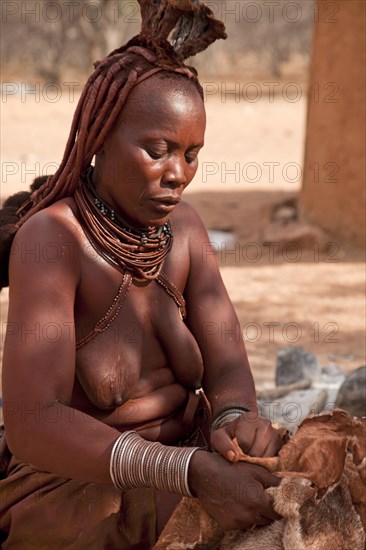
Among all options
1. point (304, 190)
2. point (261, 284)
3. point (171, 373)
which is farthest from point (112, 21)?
point (171, 373)

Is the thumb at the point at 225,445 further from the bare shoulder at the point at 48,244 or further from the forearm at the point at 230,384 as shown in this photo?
the bare shoulder at the point at 48,244

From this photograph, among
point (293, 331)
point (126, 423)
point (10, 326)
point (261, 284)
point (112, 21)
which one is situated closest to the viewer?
point (10, 326)

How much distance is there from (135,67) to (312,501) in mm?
1172

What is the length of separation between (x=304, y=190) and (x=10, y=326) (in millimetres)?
6655

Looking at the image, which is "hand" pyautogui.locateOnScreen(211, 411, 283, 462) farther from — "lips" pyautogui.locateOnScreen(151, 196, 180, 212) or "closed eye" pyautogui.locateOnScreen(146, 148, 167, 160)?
"closed eye" pyautogui.locateOnScreen(146, 148, 167, 160)

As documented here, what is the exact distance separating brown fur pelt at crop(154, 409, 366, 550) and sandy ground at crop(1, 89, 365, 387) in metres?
2.73

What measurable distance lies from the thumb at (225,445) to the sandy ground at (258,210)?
2.73 m

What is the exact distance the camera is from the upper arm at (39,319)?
2.55m

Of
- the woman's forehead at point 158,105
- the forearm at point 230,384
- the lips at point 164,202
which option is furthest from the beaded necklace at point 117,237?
the forearm at point 230,384

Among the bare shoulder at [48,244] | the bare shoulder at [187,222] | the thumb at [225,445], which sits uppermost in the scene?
the bare shoulder at [48,244]

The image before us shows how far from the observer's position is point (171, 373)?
2908 millimetres

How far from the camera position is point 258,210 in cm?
1023

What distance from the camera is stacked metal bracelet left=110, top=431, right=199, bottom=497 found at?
244 centimetres

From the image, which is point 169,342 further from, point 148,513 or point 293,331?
point 293,331
